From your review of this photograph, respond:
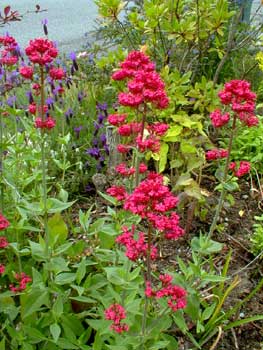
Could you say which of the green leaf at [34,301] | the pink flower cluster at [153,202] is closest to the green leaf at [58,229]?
the green leaf at [34,301]

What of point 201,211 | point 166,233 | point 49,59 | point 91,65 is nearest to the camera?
point 166,233

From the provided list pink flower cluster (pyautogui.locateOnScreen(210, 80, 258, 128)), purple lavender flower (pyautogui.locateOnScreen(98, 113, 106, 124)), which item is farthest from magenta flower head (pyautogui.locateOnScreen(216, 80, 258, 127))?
purple lavender flower (pyautogui.locateOnScreen(98, 113, 106, 124))

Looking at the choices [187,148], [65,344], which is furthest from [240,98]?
[187,148]

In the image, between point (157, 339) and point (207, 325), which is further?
point (207, 325)

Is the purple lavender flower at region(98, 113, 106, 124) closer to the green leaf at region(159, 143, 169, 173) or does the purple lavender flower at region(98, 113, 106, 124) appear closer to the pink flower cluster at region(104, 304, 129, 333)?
the green leaf at region(159, 143, 169, 173)

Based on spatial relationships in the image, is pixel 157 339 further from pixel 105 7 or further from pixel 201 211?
pixel 105 7

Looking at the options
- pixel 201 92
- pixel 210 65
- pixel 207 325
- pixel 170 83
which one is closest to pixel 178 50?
pixel 210 65

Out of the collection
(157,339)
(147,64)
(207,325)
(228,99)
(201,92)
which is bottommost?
(207,325)

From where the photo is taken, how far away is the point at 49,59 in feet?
6.15

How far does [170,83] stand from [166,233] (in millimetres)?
1827

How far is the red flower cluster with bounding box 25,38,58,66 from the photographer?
186 cm

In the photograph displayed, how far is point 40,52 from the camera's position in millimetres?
1882

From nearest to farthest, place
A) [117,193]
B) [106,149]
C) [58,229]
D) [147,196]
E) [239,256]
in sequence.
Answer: [147,196] < [117,193] < [58,229] < [239,256] < [106,149]

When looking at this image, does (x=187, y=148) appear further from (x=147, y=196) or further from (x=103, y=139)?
(x=147, y=196)
